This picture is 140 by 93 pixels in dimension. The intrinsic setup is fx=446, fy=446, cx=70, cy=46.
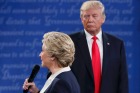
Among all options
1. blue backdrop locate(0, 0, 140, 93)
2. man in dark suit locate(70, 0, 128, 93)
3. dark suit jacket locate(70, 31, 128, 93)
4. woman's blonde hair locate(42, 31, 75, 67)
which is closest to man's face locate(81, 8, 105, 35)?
man in dark suit locate(70, 0, 128, 93)

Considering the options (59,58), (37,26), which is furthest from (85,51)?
(37,26)

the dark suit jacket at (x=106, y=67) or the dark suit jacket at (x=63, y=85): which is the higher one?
the dark suit jacket at (x=63, y=85)

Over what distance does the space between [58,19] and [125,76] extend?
1437mm

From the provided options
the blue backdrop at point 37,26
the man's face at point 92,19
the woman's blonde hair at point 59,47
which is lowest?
the blue backdrop at point 37,26

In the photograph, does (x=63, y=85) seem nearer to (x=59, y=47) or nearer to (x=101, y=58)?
(x=59, y=47)

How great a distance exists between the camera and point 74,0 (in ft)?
15.4

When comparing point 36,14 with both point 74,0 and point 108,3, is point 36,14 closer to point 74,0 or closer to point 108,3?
point 74,0

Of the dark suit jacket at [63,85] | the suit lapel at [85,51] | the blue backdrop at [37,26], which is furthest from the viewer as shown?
the blue backdrop at [37,26]

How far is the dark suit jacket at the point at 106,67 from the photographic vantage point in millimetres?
3410

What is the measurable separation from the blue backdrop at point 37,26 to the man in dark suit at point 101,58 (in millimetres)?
1209

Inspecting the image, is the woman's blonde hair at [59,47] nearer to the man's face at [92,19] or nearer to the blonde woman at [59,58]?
the blonde woman at [59,58]

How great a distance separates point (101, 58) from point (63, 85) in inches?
44.2

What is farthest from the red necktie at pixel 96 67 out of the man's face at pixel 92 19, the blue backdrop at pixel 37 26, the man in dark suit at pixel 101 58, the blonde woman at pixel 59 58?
the blue backdrop at pixel 37 26

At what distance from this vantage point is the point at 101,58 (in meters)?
3.47
